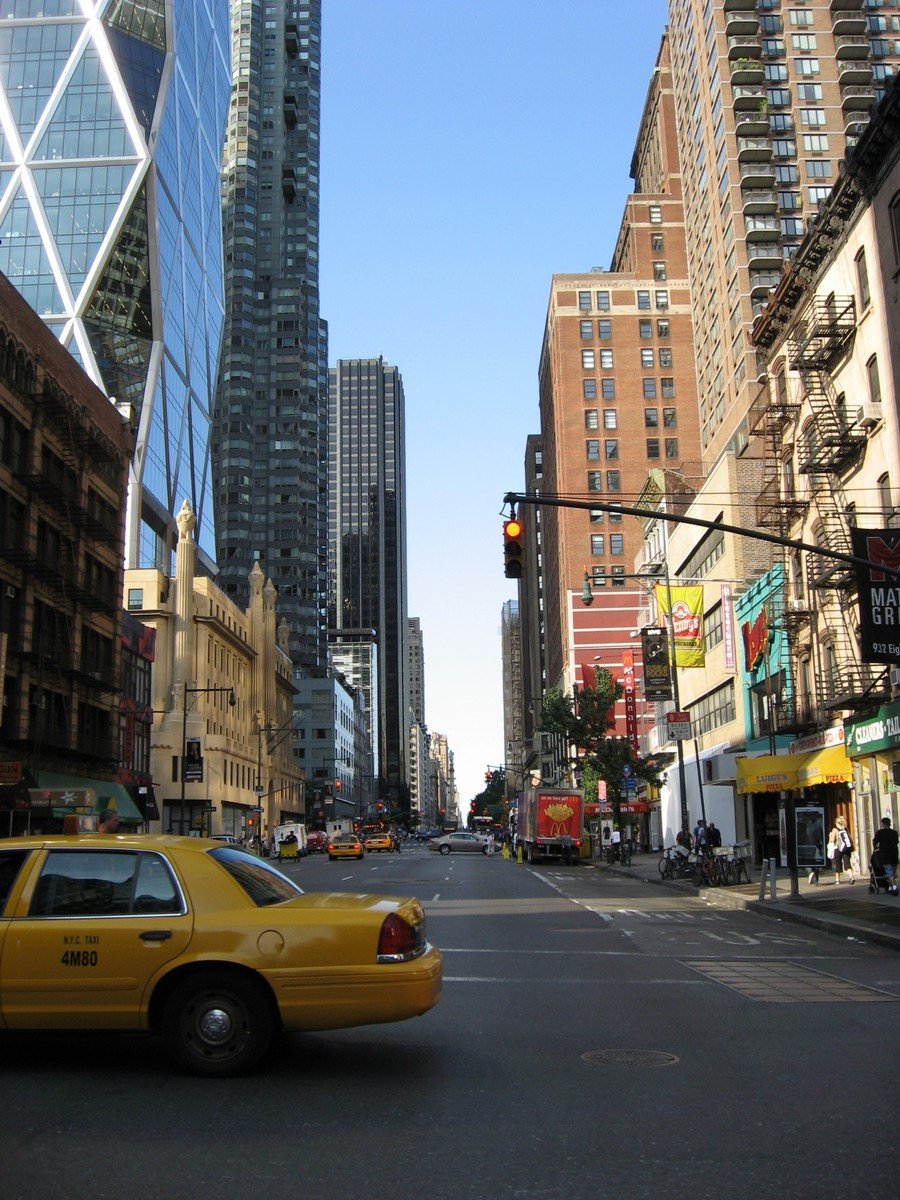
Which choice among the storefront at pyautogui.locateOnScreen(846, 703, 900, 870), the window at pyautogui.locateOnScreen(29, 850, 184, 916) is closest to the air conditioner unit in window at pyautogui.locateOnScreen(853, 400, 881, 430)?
the storefront at pyautogui.locateOnScreen(846, 703, 900, 870)

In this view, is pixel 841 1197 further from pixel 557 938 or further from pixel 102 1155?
pixel 557 938

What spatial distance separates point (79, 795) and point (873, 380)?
2957cm

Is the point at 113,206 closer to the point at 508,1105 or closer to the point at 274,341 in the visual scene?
the point at 274,341

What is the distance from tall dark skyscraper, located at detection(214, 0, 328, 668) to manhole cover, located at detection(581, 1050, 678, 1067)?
14686 centimetres

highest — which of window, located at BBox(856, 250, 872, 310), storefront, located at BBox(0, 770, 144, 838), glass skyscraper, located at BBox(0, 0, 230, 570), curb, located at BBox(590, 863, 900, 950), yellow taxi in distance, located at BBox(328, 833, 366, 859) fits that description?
glass skyscraper, located at BBox(0, 0, 230, 570)

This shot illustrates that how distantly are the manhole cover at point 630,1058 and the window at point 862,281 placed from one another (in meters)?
26.8

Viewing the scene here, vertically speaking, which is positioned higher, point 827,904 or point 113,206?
point 113,206

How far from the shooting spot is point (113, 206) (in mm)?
97688

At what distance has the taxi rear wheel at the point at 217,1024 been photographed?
775 centimetres

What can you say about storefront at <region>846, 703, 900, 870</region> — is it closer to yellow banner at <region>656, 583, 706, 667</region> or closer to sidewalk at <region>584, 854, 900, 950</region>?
sidewalk at <region>584, 854, 900, 950</region>

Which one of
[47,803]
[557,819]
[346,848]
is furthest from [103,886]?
[346,848]

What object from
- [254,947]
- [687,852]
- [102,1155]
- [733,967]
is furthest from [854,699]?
[102,1155]

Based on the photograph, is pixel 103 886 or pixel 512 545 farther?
pixel 512 545

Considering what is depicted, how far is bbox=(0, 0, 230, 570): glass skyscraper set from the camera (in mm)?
94125
